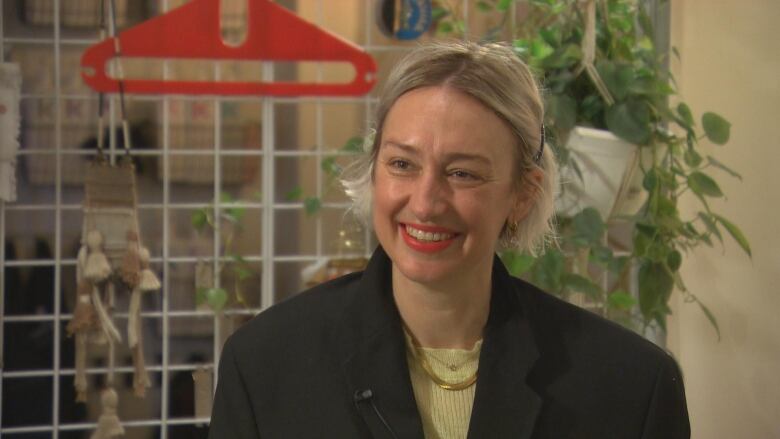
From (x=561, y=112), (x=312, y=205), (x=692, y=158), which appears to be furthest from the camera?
(x=312, y=205)

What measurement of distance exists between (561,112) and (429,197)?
1012 millimetres

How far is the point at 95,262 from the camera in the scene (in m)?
2.33

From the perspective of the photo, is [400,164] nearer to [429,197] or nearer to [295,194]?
[429,197]

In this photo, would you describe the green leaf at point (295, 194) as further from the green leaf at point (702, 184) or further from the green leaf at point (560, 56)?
the green leaf at point (702, 184)

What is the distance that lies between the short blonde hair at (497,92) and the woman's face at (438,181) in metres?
0.02

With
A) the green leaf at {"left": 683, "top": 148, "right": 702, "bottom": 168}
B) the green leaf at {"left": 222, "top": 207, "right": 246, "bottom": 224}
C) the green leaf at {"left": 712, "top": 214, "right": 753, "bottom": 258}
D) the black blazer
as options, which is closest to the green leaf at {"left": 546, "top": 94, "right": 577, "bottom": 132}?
the green leaf at {"left": 683, "top": 148, "right": 702, "bottom": 168}

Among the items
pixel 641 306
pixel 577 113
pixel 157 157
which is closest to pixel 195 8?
pixel 157 157

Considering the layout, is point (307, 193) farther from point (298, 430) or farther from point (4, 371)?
point (298, 430)

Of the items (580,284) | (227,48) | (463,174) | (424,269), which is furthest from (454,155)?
(227,48)

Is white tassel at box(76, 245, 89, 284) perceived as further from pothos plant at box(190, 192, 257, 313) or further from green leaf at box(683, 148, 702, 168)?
green leaf at box(683, 148, 702, 168)

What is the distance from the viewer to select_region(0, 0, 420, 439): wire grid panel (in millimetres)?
2434

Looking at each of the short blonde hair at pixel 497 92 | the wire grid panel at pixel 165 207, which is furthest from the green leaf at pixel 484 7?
the short blonde hair at pixel 497 92

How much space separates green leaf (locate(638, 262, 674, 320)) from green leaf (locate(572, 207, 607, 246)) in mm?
182

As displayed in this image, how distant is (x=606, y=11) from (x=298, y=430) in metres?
1.33
